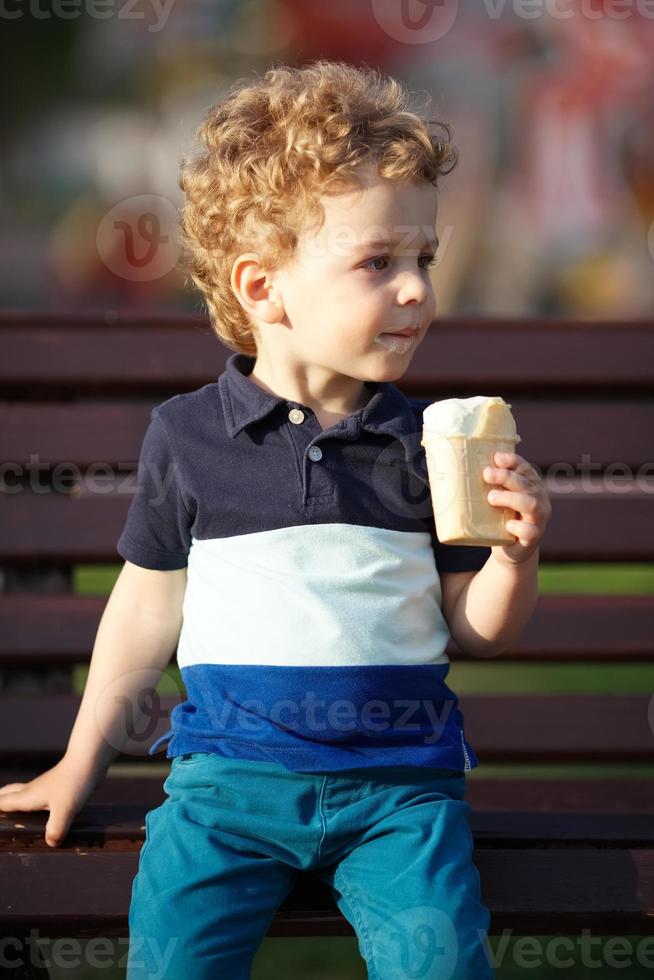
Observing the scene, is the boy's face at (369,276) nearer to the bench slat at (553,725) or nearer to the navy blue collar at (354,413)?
the navy blue collar at (354,413)

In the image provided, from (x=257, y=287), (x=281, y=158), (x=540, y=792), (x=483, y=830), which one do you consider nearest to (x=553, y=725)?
(x=540, y=792)

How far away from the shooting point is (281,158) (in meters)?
2.00

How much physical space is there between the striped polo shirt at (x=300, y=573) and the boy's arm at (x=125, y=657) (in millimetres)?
54

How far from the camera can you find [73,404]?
2879 mm

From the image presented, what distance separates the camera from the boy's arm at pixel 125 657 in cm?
210

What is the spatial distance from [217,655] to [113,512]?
0.94 metres

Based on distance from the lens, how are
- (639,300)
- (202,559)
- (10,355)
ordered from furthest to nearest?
1. (639,300)
2. (10,355)
3. (202,559)

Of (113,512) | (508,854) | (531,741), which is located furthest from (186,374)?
(508,854)

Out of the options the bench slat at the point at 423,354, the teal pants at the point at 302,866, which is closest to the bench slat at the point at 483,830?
the teal pants at the point at 302,866

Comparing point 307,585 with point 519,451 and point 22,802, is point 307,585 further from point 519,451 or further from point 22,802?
point 519,451

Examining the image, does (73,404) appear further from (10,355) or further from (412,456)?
(412,456)

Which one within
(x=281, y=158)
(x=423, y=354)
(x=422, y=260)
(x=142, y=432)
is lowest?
(x=142, y=432)

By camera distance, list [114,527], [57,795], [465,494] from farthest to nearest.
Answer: [114,527]
[57,795]
[465,494]

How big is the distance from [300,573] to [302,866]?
0.45 m
